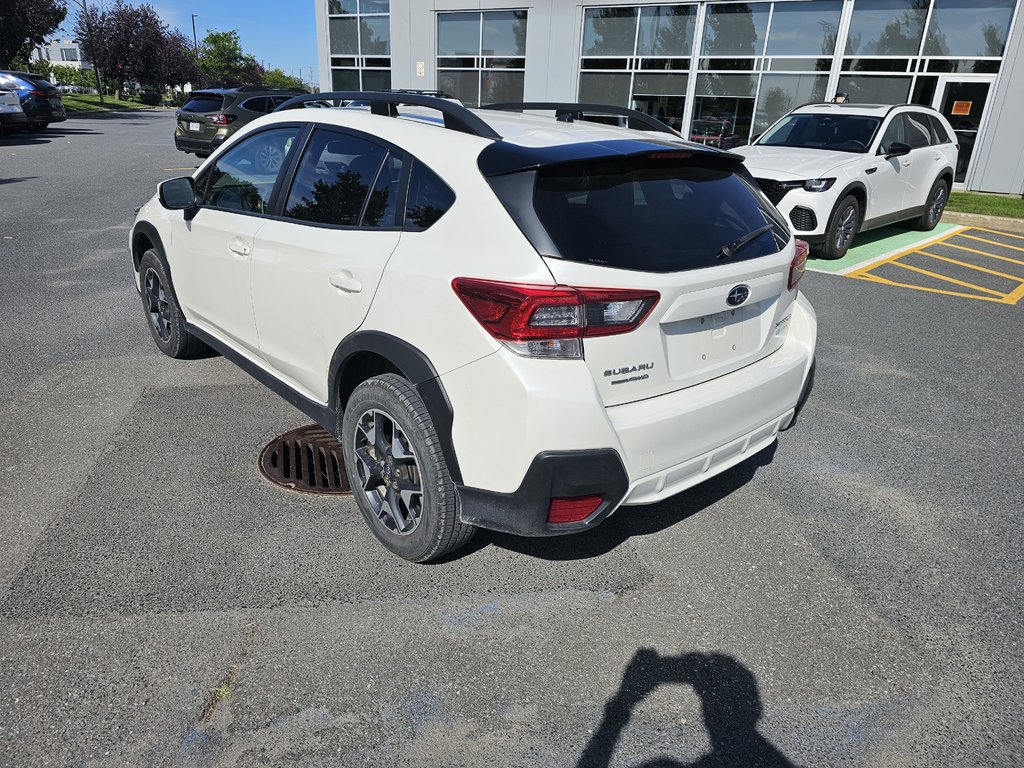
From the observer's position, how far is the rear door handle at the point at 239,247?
369 centimetres

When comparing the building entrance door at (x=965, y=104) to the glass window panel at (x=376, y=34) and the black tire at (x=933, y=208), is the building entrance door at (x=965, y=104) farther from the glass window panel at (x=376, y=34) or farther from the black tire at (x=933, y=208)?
the glass window panel at (x=376, y=34)

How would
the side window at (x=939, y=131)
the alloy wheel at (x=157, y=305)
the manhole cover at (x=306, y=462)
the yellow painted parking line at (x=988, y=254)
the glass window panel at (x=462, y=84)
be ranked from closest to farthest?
1. the manhole cover at (x=306, y=462)
2. the alloy wheel at (x=157, y=305)
3. the yellow painted parking line at (x=988, y=254)
4. the side window at (x=939, y=131)
5. the glass window panel at (x=462, y=84)

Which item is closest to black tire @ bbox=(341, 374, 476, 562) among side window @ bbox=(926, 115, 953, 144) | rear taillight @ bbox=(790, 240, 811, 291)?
rear taillight @ bbox=(790, 240, 811, 291)

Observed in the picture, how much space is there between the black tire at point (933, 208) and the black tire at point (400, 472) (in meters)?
10.8

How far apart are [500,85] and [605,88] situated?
3.21 m

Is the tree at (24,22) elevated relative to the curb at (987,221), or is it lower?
elevated

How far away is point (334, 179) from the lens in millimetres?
3307

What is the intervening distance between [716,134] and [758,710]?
17334 mm

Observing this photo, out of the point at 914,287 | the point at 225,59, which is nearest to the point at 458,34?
the point at 914,287

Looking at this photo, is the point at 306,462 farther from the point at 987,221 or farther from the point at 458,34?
the point at 458,34

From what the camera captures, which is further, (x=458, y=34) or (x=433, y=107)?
(x=458, y=34)

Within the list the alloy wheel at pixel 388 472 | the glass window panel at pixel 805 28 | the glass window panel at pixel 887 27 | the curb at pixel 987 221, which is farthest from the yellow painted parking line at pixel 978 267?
the glass window panel at pixel 805 28

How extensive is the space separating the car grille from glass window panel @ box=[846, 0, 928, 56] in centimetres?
979

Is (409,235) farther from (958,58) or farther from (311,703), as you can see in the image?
(958,58)
